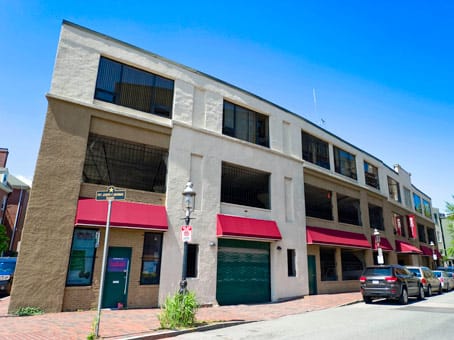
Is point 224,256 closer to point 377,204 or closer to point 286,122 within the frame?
point 286,122

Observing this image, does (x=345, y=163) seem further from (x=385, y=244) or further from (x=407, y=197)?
(x=407, y=197)

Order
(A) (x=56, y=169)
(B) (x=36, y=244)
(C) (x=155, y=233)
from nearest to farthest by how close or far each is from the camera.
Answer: (B) (x=36, y=244)
(A) (x=56, y=169)
(C) (x=155, y=233)

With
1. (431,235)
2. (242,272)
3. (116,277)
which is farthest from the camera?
(431,235)

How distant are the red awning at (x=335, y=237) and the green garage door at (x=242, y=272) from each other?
143 inches

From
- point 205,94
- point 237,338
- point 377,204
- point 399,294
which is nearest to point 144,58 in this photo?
point 205,94

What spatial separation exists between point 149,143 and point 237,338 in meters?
9.50

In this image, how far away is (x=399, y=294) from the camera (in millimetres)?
13930


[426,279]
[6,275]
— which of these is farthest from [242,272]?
[6,275]

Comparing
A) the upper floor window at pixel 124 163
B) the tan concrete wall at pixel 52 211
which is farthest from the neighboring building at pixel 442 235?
the tan concrete wall at pixel 52 211

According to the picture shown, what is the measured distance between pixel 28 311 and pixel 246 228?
31.2ft

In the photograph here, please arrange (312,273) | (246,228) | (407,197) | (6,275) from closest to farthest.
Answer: (6,275)
(246,228)
(312,273)
(407,197)

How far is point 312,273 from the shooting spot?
1927 centimetres

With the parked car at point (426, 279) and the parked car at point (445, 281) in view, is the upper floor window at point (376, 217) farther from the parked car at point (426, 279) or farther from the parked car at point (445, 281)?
the parked car at point (426, 279)

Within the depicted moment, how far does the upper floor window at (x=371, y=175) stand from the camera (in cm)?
2795
